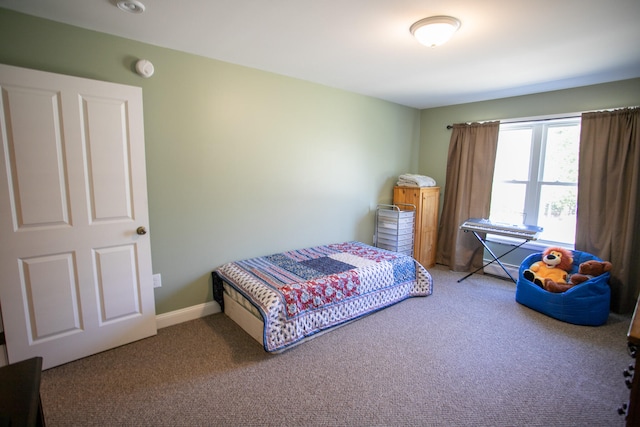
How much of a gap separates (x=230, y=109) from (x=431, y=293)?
2899 millimetres

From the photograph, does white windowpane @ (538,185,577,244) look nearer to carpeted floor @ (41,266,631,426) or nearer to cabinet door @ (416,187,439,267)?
carpeted floor @ (41,266,631,426)

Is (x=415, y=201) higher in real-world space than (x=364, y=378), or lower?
higher

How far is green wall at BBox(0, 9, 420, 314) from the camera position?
7.11 ft

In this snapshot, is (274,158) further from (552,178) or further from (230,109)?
(552,178)

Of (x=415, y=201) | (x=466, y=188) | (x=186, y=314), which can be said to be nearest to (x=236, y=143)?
(x=186, y=314)

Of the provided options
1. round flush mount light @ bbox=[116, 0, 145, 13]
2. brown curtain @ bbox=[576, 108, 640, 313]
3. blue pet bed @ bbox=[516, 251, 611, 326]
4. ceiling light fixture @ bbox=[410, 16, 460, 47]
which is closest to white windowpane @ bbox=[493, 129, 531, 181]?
brown curtain @ bbox=[576, 108, 640, 313]

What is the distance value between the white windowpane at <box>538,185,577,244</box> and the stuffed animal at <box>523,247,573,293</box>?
1.61 feet

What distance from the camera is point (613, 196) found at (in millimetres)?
3016

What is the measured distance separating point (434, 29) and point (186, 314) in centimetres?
303

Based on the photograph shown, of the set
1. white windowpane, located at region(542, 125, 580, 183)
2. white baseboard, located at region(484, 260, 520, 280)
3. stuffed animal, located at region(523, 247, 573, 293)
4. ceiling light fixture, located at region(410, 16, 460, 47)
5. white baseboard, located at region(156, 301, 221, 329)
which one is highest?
ceiling light fixture, located at region(410, 16, 460, 47)

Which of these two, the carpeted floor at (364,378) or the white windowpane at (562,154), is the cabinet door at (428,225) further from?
the carpeted floor at (364,378)

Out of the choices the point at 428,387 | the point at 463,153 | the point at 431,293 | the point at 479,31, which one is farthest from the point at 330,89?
the point at 428,387

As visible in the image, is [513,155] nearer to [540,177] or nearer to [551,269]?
[540,177]

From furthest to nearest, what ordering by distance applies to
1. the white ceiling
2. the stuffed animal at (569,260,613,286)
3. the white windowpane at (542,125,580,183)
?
the white windowpane at (542,125,580,183) < the stuffed animal at (569,260,613,286) < the white ceiling
